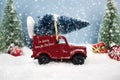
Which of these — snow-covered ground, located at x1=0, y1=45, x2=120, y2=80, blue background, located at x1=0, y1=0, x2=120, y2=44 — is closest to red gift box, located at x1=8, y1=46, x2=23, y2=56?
snow-covered ground, located at x1=0, y1=45, x2=120, y2=80

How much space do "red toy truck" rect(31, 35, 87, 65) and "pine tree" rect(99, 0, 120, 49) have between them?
1620 millimetres

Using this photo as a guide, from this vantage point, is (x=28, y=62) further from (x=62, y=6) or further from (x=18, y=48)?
(x=62, y=6)

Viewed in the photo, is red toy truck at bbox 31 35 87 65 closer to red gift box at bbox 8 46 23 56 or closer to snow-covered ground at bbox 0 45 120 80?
snow-covered ground at bbox 0 45 120 80

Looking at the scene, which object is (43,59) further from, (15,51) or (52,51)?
(15,51)

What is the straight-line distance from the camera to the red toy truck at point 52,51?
724cm

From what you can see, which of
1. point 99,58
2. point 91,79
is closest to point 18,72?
point 91,79

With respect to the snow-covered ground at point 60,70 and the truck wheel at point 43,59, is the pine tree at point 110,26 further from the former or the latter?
the truck wheel at point 43,59

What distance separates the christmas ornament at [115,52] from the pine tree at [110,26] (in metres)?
0.66

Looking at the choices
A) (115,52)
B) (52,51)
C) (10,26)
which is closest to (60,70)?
(52,51)

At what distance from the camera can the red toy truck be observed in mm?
7242

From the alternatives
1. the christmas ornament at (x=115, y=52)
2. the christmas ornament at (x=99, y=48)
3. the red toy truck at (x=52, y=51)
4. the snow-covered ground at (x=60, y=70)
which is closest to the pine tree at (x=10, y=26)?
the snow-covered ground at (x=60, y=70)

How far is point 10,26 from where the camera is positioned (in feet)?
28.9

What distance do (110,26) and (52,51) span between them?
2113mm

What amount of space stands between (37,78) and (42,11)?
2.93 meters
